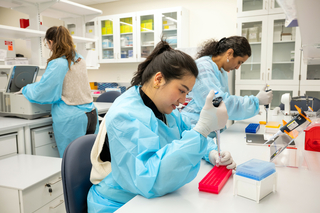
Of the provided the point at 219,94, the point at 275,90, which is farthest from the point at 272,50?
Answer: the point at 219,94

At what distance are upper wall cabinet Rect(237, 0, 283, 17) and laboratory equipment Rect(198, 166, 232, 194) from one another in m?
2.94

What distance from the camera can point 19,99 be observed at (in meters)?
2.15

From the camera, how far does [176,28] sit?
4.12 metres

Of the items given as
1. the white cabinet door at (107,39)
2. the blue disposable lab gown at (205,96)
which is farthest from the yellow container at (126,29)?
the blue disposable lab gown at (205,96)

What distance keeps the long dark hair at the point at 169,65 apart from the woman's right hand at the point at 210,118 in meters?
0.15

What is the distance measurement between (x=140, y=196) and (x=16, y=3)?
2.77 meters

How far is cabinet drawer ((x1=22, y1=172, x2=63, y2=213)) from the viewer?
1.36 m

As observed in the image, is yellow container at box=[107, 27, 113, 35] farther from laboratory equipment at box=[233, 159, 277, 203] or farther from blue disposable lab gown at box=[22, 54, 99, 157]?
laboratory equipment at box=[233, 159, 277, 203]

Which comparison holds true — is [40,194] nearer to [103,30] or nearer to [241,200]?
[241,200]

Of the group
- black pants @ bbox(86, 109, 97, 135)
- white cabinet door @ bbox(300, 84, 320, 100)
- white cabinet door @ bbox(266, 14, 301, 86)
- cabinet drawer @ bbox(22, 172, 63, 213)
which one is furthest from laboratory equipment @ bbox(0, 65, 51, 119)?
white cabinet door @ bbox(300, 84, 320, 100)

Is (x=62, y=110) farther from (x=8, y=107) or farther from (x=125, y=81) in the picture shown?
(x=125, y=81)

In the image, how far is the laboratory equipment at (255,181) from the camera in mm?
773

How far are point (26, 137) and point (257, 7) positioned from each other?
3.19 m

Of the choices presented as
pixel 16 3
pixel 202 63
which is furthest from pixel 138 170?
pixel 16 3
